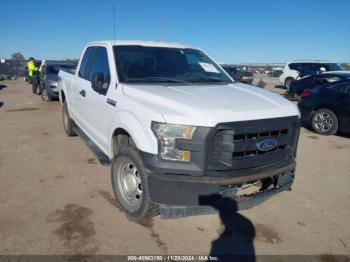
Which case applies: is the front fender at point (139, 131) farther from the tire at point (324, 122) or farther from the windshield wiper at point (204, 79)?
the tire at point (324, 122)

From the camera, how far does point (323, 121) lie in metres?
8.20

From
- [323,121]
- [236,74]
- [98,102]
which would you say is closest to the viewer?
[98,102]

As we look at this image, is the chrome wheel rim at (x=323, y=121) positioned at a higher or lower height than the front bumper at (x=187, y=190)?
lower

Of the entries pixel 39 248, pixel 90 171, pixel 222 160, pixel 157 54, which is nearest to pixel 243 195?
pixel 222 160

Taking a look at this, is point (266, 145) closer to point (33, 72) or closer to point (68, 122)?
point (68, 122)

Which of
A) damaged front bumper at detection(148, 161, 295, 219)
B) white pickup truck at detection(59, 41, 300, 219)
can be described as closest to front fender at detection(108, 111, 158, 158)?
white pickup truck at detection(59, 41, 300, 219)

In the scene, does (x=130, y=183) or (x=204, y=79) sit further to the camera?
(x=204, y=79)

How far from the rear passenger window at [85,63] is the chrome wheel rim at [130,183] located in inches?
87.4

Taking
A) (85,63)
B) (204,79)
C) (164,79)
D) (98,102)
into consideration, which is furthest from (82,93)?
(204,79)

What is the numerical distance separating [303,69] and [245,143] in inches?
721

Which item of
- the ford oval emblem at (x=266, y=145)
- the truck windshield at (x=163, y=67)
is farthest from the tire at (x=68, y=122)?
the ford oval emblem at (x=266, y=145)

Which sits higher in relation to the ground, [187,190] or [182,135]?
[182,135]

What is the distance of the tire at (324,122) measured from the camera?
7.97m

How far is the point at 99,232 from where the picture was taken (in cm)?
342
